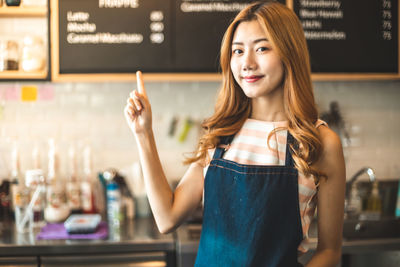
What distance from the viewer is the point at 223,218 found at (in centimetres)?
118

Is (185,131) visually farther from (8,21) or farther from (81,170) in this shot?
(8,21)

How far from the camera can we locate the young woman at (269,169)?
1129 millimetres

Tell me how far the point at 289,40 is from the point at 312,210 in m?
0.51

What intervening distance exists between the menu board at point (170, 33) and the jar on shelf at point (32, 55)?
7.4 inches

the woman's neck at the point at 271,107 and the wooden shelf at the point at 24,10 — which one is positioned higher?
the wooden shelf at the point at 24,10

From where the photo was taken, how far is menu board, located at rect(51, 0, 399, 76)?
2.08 metres

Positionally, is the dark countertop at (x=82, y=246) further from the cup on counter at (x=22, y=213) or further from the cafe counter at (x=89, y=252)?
the cup on counter at (x=22, y=213)

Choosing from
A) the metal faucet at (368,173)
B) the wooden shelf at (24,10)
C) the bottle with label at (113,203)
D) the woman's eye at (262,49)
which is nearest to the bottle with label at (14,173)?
the bottle with label at (113,203)

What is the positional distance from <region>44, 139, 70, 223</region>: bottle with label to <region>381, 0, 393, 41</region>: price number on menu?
2043mm

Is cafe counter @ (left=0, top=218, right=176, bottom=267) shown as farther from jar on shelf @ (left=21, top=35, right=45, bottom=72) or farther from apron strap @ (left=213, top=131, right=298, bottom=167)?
jar on shelf @ (left=21, top=35, right=45, bottom=72)

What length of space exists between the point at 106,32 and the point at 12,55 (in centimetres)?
57

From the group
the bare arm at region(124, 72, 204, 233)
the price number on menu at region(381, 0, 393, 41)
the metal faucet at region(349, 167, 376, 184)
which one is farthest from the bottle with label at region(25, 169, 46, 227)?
the price number on menu at region(381, 0, 393, 41)

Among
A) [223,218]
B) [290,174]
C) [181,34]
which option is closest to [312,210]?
[290,174]

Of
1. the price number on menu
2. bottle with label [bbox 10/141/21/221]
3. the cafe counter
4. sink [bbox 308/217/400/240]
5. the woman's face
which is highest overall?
the price number on menu
